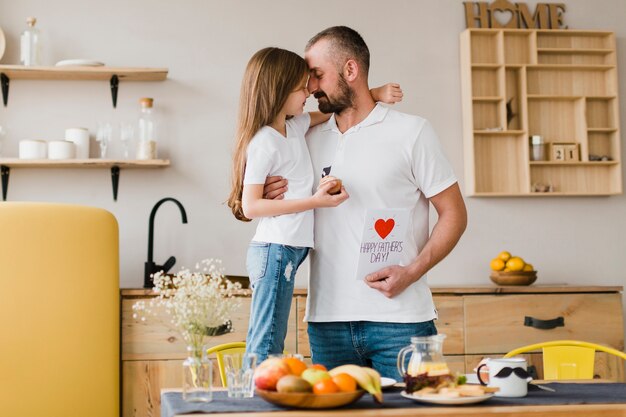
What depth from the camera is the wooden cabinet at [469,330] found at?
3385mm

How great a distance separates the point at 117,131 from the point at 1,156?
0.53m

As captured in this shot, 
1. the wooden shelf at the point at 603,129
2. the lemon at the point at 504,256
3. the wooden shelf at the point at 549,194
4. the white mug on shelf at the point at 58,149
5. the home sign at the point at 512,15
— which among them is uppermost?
the home sign at the point at 512,15

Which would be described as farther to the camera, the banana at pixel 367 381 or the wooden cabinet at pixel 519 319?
the wooden cabinet at pixel 519 319

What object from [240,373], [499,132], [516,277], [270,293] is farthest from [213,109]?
[240,373]

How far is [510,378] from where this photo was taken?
5.73ft

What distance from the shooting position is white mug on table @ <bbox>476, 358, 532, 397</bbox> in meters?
1.75

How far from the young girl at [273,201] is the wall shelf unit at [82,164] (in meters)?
1.56

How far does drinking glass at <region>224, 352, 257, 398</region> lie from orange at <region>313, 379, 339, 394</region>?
6.6 inches

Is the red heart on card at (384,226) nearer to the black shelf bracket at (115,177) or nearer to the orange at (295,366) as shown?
the orange at (295,366)

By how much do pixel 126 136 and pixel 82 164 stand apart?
0.23m

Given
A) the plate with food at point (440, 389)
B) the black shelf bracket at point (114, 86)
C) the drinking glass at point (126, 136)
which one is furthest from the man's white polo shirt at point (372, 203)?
the black shelf bracket at point (114, 86)

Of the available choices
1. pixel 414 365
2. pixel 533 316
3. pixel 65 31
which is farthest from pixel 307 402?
pixel 65 31

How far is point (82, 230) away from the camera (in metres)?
3.31

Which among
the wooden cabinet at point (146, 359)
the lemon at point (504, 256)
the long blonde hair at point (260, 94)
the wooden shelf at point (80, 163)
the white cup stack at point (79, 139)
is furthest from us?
the lemon at point (504, 256)
